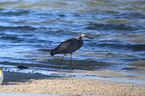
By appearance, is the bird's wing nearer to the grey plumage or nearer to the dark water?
the grey plumage

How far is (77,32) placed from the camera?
21344 millimetres

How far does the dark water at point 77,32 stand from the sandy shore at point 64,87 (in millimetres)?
2323

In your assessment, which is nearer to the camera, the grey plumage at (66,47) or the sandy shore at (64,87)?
the sandy shore at (64,87)

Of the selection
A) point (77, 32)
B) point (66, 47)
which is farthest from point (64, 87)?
point (77, 32)

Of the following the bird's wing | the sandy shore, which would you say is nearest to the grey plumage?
the bird's wing

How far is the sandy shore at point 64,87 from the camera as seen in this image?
6996 millimetres

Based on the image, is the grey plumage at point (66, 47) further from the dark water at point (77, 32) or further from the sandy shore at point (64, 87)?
the sandy shore at point (64, 87)

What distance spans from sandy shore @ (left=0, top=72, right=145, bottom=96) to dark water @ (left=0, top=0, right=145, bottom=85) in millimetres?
2323

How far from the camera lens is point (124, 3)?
3566 centimetres

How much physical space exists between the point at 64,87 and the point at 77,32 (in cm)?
1409

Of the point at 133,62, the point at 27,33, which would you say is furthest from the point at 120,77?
the point at 27,33

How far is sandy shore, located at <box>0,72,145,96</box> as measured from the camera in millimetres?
6996

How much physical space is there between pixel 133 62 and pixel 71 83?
5034 mm

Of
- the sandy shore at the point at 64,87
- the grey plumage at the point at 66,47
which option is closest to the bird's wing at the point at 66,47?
the grey plumage at the point at 66,47
